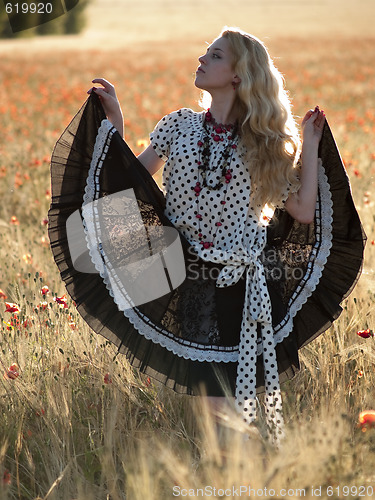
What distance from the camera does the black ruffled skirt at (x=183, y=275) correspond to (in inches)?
114

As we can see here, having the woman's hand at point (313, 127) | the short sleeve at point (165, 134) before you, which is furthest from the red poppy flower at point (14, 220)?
the woman's hand at point (313, 127)

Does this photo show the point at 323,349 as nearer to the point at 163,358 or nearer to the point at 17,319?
the point at 163,358

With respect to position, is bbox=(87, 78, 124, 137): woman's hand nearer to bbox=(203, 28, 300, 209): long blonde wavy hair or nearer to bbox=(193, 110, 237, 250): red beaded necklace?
bbox=(193, 110, 237, 250): red beaded necklace

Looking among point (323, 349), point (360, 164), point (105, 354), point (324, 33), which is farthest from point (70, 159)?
point (324, 33)

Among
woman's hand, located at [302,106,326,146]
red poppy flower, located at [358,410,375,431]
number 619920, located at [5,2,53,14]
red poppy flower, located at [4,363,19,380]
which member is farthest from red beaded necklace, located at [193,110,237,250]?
number 619920, located at [5,2,53,14]

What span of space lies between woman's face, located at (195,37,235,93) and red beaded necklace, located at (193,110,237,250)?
0.57 feet

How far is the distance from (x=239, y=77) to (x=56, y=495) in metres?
1.73

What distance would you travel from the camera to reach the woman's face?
9.75 feet

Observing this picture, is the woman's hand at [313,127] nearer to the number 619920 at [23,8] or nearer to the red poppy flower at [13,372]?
the red poppy flower at [13,372]

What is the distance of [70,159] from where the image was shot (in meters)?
3.05

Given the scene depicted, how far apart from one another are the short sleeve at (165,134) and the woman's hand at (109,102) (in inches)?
6.6

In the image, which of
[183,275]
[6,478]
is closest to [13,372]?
[6,478]

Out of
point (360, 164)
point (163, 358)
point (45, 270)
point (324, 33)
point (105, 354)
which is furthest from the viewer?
point (324, 33)

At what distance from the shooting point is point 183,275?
9.72 ft
